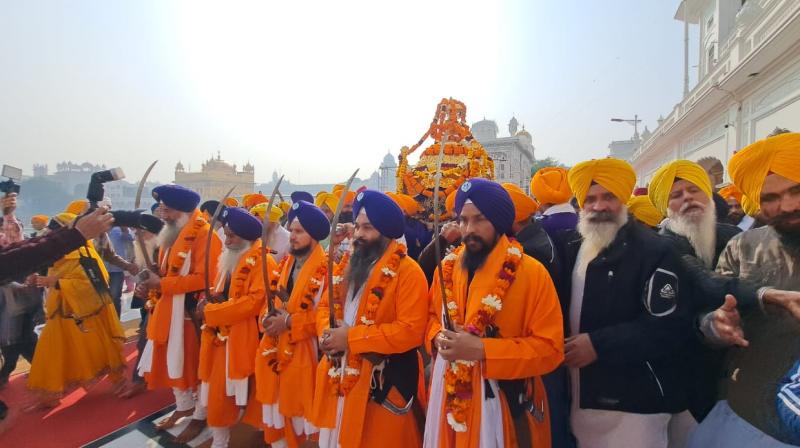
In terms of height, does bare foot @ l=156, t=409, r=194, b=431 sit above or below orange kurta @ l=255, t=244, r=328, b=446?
below

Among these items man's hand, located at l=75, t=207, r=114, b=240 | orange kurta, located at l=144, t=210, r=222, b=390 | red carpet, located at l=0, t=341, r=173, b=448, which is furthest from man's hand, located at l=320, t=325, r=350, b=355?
red carpet, located at l=0, t=341, r=173, b=448

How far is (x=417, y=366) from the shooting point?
103 inches

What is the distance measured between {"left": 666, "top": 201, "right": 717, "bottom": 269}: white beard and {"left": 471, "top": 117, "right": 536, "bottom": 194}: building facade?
42.5m

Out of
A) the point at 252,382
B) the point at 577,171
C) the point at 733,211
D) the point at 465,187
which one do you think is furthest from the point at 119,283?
the point at 733,211

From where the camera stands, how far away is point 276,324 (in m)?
2.92

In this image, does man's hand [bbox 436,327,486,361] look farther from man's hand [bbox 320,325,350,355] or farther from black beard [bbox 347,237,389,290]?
black beard [bbox 347,237,389,290]

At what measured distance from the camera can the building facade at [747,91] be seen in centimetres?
766

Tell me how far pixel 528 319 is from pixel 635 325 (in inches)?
20.1

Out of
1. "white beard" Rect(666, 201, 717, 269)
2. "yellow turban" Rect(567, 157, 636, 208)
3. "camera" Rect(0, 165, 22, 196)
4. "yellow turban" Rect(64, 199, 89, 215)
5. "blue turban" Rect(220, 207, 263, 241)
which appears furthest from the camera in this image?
"yellow turban" Rect(64, 199, 89, 215)

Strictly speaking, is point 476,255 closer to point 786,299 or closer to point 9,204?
point 786,299

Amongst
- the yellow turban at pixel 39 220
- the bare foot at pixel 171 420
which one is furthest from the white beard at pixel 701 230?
the yellow turban at pixel 39 220

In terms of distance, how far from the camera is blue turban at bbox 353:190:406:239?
2711 millimetres

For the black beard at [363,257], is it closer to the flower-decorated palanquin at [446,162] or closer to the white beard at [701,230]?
the white beard at [701,230]

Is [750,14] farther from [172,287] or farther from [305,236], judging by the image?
[172,287]
